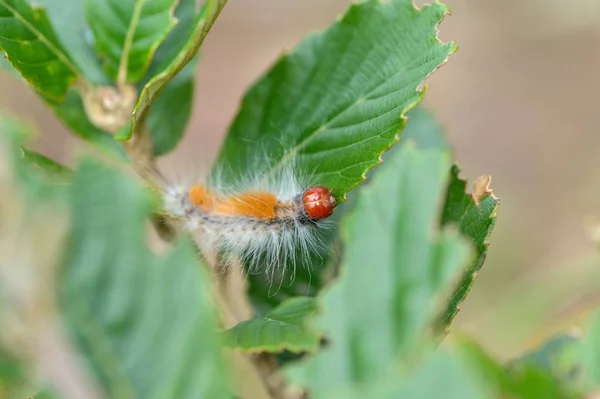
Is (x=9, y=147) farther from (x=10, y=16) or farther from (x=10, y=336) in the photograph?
(x=10, y=16)

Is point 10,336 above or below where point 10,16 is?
below

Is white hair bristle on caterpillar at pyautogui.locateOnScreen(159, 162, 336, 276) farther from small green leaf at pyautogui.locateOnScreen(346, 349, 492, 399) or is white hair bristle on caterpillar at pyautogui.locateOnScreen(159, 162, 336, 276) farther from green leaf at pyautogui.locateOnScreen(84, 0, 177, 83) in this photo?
small green leaf at pyautogui.locateOnScreen(346, 349, 492, 399)

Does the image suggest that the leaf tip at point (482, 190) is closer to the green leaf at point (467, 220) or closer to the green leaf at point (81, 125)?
the green leaf at point (467, 220)

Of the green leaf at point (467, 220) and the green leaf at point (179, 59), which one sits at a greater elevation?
the green leaf at point (179, 59)

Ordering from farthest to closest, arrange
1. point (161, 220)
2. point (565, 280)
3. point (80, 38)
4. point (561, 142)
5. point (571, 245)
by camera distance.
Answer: point (561, 142)
point (571, 245)
point (565, 280)
point (80, 38)
point (161, 220)

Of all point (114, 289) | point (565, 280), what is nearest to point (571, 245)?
point (565, 280)

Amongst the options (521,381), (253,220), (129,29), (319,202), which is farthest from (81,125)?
(521,381)

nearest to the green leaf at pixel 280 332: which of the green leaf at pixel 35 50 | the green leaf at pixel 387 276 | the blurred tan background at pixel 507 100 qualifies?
the green leaf at pixel 387 276
